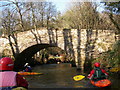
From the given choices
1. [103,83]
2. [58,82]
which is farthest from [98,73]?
[58,82]

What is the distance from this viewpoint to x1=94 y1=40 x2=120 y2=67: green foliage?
33.3 ft

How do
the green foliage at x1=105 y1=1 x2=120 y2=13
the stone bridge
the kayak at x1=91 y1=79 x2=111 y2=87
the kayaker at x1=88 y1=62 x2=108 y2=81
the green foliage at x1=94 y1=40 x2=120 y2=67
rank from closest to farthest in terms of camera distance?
1. the kayak at x1=91 y1=79 x2=111 y2=87
2. the kayaker at x1=88 y1=62 x2=108 y2=81
3. the green foliage at x1=105 y1=1 x2=120 y2=13
4. the green foliage at x1=94 y1=40 x2=120 y2=67
5. the stone bridge

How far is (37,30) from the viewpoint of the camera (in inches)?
507

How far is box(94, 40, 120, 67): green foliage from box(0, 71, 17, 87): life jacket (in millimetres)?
Answer: 8242

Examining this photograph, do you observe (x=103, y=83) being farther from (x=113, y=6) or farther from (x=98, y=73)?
(x=113, y=6)

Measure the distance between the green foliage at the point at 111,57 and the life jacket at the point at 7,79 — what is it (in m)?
8.24

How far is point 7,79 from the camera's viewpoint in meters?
2.77

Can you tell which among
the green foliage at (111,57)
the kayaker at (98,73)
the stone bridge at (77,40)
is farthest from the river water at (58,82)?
the stone bridge at (77,40)

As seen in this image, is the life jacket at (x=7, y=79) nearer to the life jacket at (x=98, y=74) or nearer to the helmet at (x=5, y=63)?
the helmet at (x=5, y=63)

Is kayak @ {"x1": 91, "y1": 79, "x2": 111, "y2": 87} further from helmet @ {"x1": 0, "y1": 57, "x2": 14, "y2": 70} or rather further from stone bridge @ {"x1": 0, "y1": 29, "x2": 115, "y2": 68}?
helmet @ {"x1": 0, "y1": 57, "x2": 14, "y2": 70}

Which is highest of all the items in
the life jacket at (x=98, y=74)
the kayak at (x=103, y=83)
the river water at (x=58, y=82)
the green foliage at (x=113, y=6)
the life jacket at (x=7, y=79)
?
the green foliage at (x=113, y=6)

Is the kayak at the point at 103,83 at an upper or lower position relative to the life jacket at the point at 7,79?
lower

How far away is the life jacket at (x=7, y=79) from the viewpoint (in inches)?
108

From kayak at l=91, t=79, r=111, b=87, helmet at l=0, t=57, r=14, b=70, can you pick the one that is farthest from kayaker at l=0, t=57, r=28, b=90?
kayak at l=91, t=79, r=111, b=87
